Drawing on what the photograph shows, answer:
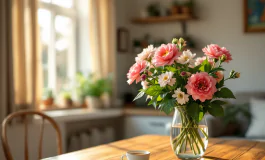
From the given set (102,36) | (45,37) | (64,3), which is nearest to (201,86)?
(45,37)

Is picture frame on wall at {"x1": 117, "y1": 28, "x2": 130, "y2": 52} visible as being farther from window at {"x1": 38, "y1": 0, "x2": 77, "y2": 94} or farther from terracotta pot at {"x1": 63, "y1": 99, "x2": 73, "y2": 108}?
terracotta pot at {"x1": 63, "y1": 99, "x2": 73, "y2": 108}

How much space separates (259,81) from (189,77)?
303 cm

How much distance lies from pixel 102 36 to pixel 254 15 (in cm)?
167

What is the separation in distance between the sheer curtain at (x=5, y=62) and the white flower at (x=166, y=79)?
177cm

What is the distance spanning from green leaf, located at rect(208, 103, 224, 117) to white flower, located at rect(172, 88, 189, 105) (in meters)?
0.12

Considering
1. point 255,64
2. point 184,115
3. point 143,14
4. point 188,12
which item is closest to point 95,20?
point 143,14

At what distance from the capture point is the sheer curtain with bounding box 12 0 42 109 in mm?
3231

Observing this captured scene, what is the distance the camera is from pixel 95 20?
4.33 m

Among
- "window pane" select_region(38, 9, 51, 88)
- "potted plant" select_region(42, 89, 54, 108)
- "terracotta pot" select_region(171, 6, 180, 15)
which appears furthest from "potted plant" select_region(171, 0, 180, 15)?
"potted plant" select_region(42, 89, 54, 108)

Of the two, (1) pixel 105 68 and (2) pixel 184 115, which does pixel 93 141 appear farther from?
(2) pixel 184 115

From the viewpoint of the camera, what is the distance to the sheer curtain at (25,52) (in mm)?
3231

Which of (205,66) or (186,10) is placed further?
(186,10)

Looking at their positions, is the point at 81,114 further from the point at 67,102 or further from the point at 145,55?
the point at 145,55

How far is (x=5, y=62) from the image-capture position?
3.03 m
